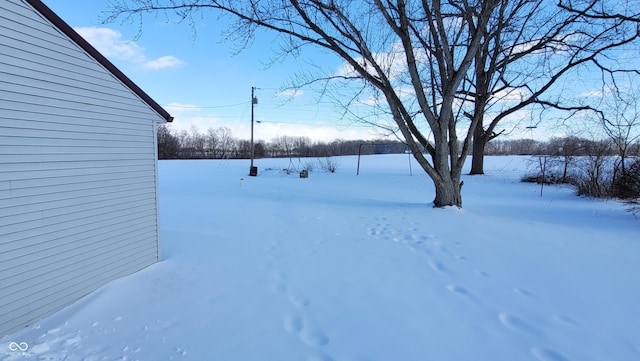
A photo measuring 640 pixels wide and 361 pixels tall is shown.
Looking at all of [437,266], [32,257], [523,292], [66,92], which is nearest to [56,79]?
[66,92]

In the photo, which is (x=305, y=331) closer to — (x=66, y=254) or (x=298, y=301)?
(x=298, y=301)

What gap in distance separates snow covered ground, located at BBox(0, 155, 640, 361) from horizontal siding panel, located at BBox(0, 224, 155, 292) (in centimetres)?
41

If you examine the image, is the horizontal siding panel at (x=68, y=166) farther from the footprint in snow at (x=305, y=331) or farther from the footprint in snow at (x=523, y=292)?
the footprint in snow at (x=523, y=292)

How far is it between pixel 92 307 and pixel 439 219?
616 cm

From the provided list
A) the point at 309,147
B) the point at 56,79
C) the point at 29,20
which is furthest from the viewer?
the point at 309,147

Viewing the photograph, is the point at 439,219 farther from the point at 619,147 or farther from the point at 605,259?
the point at 619,147

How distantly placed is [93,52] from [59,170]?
137 centimetres

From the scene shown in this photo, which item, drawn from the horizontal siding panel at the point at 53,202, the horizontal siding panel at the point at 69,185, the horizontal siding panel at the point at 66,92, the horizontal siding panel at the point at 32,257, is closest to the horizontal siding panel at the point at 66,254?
the horizontal siding panel at the point at 32,257

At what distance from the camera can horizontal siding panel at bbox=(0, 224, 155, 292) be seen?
289 cm

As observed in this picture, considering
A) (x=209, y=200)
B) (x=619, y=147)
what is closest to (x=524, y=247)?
(x=619, y=147)

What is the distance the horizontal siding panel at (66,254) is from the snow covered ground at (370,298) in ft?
1.35

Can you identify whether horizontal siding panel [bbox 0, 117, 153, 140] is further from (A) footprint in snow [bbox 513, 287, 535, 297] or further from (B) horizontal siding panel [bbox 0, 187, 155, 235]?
(A) footprint in snow [bbox 513, 287, 535, 297]

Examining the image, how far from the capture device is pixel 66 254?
3316 mm

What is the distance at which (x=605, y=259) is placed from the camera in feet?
14.0
